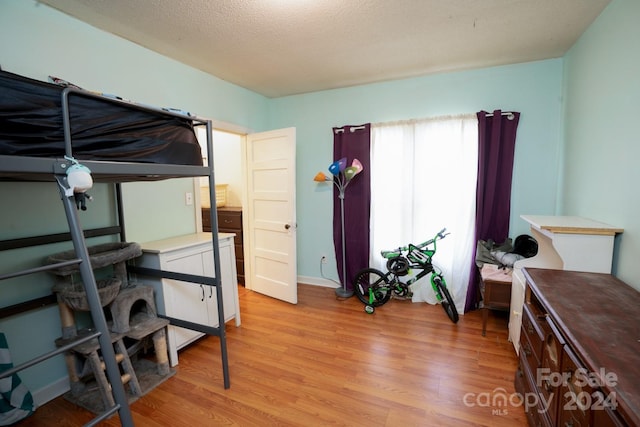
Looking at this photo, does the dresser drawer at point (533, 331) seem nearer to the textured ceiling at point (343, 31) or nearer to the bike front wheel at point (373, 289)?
the bike front wheel at point (373, 289)

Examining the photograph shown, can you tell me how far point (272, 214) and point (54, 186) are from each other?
186 cm

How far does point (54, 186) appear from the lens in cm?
179

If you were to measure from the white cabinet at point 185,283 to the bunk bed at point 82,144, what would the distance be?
0.79m

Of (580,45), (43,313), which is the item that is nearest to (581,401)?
(580,45)

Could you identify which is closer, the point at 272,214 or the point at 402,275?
the point at 402,275

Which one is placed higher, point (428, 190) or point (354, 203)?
point (428, 190)

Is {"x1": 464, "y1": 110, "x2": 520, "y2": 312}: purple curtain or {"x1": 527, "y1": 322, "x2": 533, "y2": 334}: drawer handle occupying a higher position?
{"x1": 464, "y1": 110, "x2": 520, "y2": 312}: purple curtain

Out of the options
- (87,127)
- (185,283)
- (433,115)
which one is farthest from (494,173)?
(87,127)

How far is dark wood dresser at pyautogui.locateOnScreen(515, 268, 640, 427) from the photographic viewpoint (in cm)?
80

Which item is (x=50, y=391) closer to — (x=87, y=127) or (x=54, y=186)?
(x=54, y=186)

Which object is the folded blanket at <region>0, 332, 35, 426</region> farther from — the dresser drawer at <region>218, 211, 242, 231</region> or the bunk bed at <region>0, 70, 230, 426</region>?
the dresser drawer at <region>218, 211, 242, 231</region>

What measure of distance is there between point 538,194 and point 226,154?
13.2ft

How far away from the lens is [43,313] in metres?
1.77

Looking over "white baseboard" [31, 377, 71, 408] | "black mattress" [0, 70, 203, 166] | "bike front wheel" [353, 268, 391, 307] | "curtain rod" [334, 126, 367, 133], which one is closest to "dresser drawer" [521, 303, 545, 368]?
"bike front wheel" [353, 268, 391, 307]
